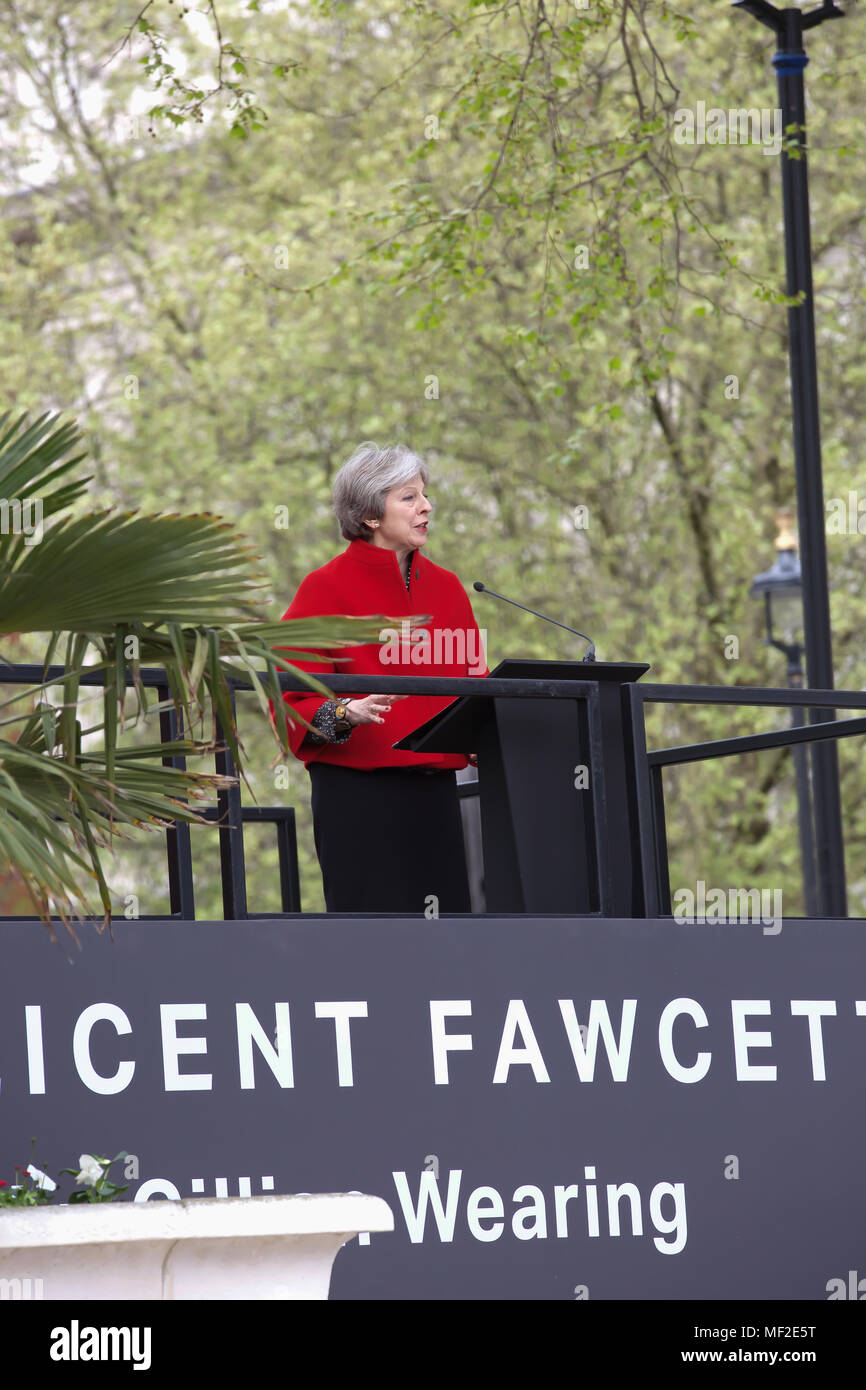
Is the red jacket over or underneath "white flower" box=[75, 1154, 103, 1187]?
over

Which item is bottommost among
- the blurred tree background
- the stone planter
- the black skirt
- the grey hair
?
the stone planter

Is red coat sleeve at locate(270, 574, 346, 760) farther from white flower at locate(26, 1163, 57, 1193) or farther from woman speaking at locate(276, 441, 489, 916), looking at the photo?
white flower at locate(26, 1163, 57, 1193)

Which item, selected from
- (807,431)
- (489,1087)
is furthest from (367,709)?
(807,431)

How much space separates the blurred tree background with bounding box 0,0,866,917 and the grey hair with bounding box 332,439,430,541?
443 inches

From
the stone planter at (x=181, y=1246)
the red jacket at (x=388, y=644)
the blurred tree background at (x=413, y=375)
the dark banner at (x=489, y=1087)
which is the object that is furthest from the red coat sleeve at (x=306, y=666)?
the blurred tree background at (x=413, y=375)

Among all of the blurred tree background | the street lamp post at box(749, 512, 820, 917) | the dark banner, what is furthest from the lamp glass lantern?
the dark banner

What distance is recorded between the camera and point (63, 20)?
748 inches

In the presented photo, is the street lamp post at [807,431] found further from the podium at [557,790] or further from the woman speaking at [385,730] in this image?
the woman speaking at [385,730]

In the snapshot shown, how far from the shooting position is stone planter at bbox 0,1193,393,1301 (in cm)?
359

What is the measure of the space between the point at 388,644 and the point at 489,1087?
1.36 metres

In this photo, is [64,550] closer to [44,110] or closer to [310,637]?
[310,637]

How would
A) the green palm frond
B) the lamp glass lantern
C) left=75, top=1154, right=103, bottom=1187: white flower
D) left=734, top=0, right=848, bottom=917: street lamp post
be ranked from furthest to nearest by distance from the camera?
the lamp glass lantern < left=734, top=0, right=848, bottom=917: street lamp post < left=75, top=1154, right=103, bottom=1187: white flower < the green palm frond

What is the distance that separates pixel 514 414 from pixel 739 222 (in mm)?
2804
